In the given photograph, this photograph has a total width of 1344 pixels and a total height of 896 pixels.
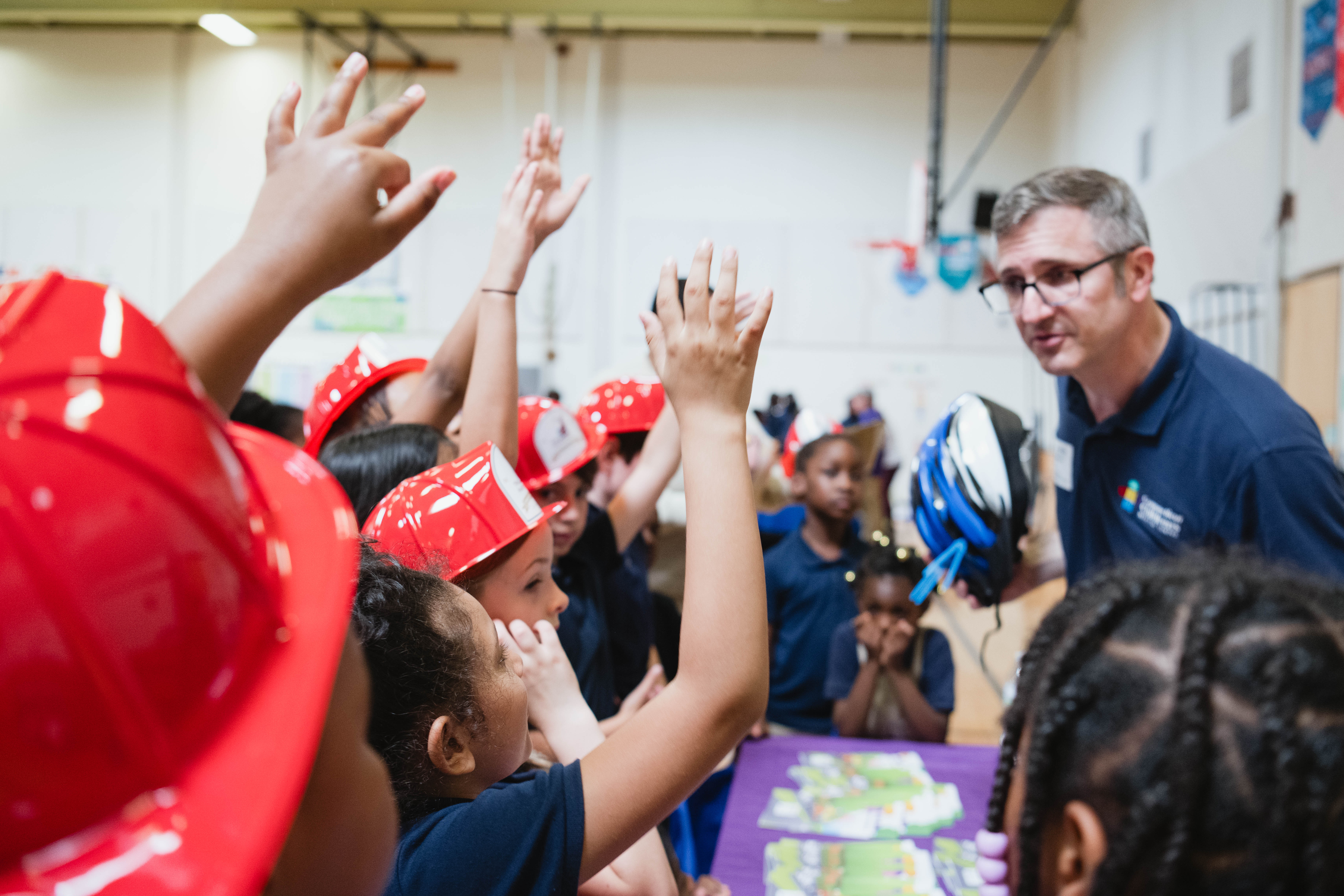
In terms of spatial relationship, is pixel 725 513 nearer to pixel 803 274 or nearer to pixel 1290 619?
pixel 1290 619

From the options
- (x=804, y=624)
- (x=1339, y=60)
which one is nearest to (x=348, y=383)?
(x=804, y=624)

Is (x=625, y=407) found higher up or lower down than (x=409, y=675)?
higher up

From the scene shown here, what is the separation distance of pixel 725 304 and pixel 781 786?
5.33 feet

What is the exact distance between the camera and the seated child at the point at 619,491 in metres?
2.45

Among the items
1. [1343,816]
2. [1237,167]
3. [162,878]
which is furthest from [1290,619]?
[1237,167]

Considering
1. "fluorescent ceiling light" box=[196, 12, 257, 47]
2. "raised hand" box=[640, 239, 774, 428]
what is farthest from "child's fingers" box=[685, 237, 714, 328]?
"fluorescent ceiling light" box=[196, 12, 257, 47]

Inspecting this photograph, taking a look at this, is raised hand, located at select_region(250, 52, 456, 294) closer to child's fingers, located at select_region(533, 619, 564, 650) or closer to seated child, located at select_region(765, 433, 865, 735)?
child's fingers, located at select_region(533, 619, 564, 650)

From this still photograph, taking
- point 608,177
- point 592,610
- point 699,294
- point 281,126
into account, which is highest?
point 608,177

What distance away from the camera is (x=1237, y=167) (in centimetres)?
604

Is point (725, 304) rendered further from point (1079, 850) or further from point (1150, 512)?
point (1150, 512)

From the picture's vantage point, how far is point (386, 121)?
0.96 metres

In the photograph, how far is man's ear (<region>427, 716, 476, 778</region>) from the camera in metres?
1.07

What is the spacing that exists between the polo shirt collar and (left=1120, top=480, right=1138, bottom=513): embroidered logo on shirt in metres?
0.11

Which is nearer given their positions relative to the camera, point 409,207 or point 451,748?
point 409,207
